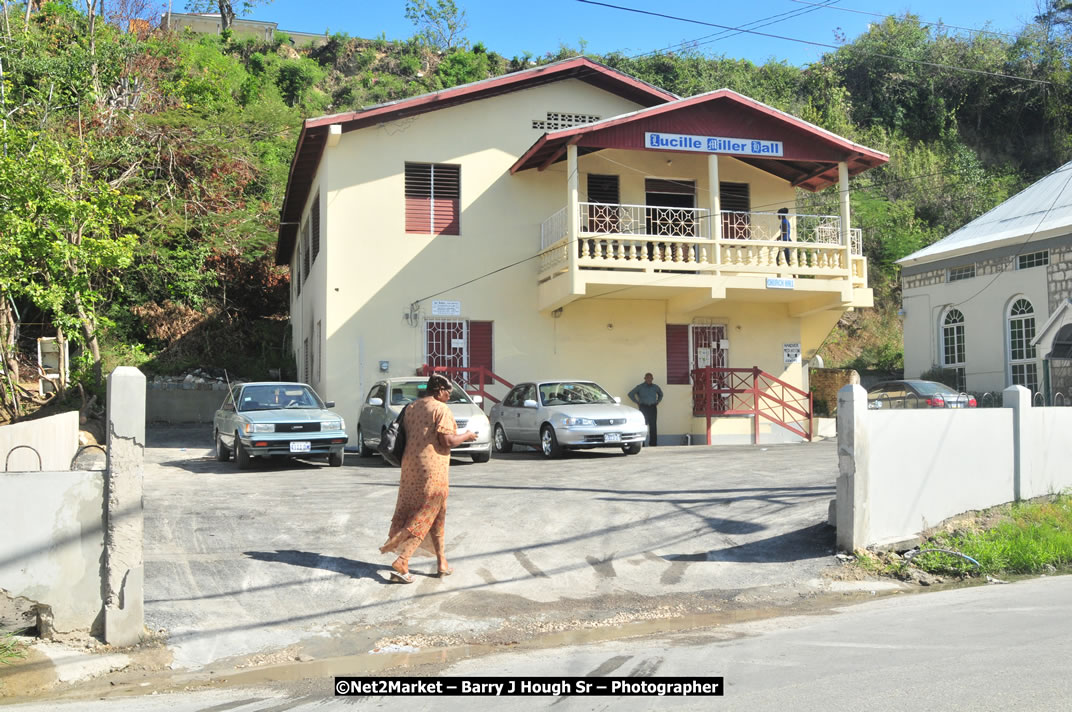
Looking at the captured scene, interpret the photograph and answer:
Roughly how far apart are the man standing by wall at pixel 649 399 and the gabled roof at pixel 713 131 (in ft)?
17.6

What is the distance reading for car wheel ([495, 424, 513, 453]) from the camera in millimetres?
19031

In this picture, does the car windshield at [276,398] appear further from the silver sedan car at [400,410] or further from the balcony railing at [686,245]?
the balcony railing at [686,245]

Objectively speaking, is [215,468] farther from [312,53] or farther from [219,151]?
[312,53]

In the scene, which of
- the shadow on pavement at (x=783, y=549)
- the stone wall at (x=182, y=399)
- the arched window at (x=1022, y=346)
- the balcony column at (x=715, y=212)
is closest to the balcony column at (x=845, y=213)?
the balcony column at (x=715, y=212)

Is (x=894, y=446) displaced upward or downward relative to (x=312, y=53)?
downward

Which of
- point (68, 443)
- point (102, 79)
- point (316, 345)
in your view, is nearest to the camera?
point (68, 443)

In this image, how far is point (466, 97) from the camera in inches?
858

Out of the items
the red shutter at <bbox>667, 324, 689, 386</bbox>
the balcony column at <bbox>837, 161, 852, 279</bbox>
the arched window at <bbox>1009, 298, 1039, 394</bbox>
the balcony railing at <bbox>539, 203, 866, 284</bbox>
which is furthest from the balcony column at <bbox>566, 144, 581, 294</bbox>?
the arched window at <bbox>1009, 298, 1039, 394</bbox>

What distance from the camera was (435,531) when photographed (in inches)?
346

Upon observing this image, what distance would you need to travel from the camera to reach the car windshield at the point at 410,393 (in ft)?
57.0

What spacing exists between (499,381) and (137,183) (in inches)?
634

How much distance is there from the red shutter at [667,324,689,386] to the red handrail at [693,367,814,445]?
1.40ft

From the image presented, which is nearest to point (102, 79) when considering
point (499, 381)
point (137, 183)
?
point (137, 183)

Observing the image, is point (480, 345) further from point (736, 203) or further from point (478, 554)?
point (478, 554)
